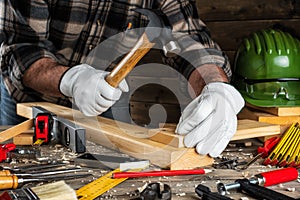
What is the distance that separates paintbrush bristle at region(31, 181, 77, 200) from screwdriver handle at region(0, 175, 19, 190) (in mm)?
74

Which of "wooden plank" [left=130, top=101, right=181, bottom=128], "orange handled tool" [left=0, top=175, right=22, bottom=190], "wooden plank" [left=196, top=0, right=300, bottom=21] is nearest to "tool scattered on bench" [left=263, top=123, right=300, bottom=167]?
"orange handled tool" [left=0, top=175, right=22, bottom=190]

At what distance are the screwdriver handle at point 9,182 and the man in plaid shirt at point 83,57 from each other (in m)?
0.53

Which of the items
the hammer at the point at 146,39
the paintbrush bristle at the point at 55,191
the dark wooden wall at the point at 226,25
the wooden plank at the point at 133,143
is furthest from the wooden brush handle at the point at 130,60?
the dark wooden wall at the point at 226,25

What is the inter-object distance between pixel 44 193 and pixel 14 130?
2.09 feet

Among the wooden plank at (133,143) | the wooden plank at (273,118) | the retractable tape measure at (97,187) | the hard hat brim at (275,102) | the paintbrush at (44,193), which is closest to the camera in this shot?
the paintbrush at (44,193)

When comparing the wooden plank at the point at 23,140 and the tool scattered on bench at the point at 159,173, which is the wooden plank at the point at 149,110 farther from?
the tool scattered on bench at the point at 159,173

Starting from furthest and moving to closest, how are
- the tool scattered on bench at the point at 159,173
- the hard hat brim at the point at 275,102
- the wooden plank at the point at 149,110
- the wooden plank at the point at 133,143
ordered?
the wooden plank at the point at 149,110, the hard hat brim at the point at 275,102, the wooden plank at the point at 133,143, the tool scattered on bench at the point at 159,173

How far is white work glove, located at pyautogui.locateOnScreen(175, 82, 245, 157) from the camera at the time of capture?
157 centimetres

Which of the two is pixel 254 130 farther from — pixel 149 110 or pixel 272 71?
pixel 149 110

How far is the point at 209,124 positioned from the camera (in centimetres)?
163

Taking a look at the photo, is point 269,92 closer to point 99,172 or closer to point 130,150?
point 130,150

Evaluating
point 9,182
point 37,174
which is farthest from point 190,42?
point 9,182

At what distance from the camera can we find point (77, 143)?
5.49 ft

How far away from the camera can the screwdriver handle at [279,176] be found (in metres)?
1.37
